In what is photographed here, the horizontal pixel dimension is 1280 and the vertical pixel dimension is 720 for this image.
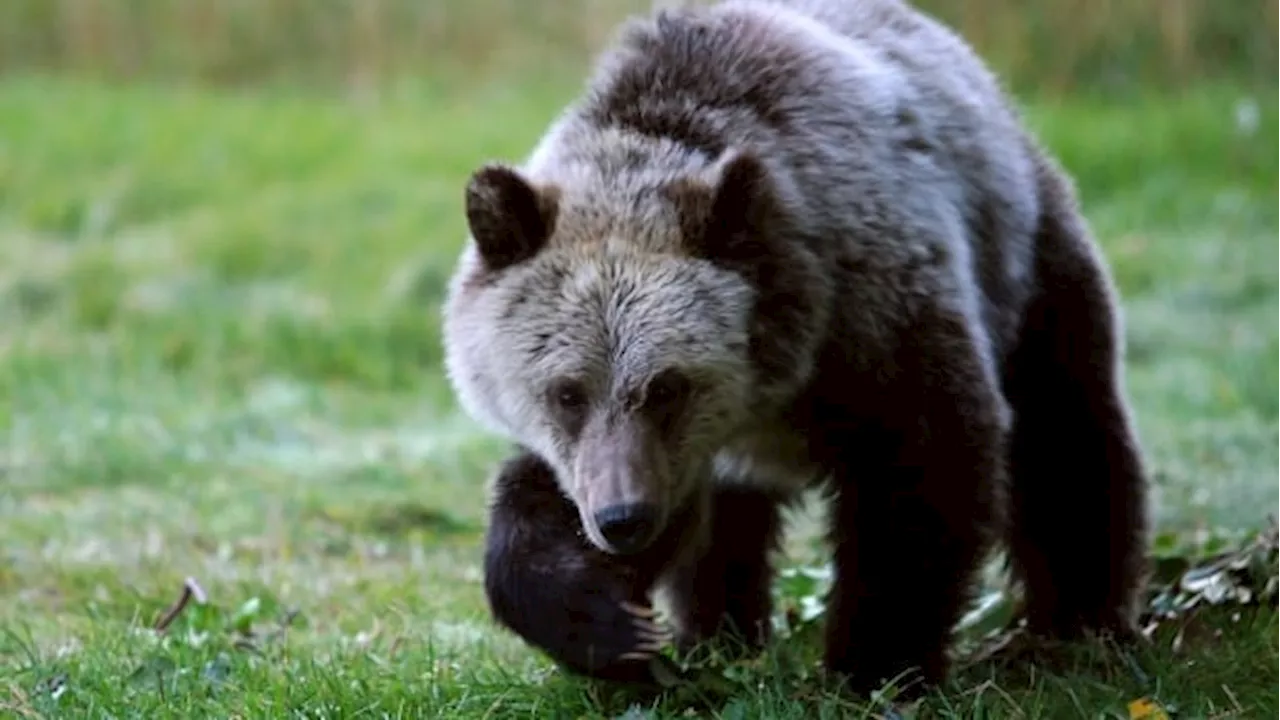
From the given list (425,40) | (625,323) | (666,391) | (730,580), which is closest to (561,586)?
(666,391)

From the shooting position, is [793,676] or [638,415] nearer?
[638,415]

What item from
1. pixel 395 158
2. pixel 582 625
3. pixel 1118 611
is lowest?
pixel 395 158

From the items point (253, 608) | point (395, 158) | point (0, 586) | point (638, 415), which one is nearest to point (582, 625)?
point (638, 415)

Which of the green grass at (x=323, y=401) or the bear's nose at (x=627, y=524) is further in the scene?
the green grass at (x=323, y=401)

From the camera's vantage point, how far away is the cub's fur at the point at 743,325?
465 centimetres

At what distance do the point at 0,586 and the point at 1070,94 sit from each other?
1016cm

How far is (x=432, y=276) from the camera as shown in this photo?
1236 centimetres

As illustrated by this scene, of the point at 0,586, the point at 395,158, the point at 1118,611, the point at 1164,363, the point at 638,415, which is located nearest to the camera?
the point at 638,415

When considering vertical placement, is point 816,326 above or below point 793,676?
above

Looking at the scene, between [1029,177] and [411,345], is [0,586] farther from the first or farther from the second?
[411,345]

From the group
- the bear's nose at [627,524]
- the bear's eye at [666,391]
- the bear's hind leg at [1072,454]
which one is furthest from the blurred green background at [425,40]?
the bear's nose at [627,524]

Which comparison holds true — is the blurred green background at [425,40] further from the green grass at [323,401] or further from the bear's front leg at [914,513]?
the bear's front leg at [914,513]

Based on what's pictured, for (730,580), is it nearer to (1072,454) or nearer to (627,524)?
(1072,454)

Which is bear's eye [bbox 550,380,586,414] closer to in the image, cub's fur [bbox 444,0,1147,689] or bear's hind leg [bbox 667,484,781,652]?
cub's fur [bbox 444,0,1147,689]
